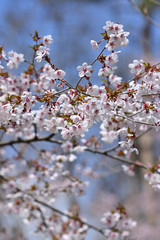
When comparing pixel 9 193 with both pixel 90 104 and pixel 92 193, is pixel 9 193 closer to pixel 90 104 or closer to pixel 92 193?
pixel 90 104

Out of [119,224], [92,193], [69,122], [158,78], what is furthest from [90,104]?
[92,193]

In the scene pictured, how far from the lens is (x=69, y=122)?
1819 mm

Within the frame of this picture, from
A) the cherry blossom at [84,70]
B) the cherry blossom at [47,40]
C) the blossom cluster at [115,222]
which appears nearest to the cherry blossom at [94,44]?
the cherry blossom at [84,70]

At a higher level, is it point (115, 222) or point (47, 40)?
point (47, 40)

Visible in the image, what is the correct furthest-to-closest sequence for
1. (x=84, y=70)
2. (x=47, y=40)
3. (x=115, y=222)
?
(x=115, y=222), (x=47, y=40), (x=84, y=70)

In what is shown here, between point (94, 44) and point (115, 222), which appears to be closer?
point (94, 44)

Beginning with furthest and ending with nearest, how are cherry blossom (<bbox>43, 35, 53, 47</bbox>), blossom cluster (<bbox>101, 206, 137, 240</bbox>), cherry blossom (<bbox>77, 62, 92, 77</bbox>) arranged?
blossom cluster (<bbox>101, 206, 137, 240</bbox>)
cherry blossom (<bbox>43, 35, 53, 47</bbox>)
cherry blossom (<bbox>77, 62, 92, 77</bbox>)

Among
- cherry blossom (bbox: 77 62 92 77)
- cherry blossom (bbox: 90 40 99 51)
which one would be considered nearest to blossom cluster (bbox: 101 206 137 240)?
cherry blossom (bbox: 77 62 92 77)

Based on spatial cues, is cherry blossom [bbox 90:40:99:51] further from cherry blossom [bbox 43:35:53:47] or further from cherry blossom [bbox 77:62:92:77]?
cherry blossom [bbox 43:35:53:47]

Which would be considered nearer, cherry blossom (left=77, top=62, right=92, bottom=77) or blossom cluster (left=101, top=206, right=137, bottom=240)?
cherry blossom (left=77, top=62, right=92, bottom=77)

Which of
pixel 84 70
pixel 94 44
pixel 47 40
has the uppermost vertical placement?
pixel 47 40

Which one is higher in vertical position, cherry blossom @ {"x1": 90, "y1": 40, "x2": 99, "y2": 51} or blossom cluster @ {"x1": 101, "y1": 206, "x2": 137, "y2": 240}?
cherry blossom @ {"x1": 90, "y1": 40, "x2": 99, "y2": 51}

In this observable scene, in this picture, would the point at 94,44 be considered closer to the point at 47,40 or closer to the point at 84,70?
the point at 84,70

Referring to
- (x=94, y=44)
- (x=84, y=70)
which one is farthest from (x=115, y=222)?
(x=94, y=44)
